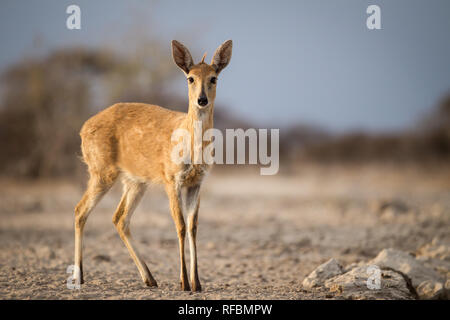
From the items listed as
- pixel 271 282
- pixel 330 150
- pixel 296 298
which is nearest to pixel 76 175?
pixel 271 282

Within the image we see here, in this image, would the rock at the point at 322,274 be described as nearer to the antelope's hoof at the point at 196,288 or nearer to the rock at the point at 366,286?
the rock at the point at 366,286

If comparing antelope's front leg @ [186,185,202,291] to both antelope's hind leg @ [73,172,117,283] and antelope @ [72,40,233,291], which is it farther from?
antelope's hind leg @ [73,172,117,283]

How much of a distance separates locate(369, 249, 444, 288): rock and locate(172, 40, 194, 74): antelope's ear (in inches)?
150

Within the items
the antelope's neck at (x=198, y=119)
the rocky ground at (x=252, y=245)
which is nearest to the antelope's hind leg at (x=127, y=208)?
the rocky ground at (x=252, y=245)

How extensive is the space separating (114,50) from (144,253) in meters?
10.1

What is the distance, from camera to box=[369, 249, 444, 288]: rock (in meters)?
6.66

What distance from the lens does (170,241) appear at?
9.78 m

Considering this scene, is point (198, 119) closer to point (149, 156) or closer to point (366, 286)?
point (149, 156)

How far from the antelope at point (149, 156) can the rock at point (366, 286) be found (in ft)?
5.71

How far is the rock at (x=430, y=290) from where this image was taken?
20.6ft

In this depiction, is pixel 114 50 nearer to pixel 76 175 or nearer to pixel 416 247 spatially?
pixel 76 175

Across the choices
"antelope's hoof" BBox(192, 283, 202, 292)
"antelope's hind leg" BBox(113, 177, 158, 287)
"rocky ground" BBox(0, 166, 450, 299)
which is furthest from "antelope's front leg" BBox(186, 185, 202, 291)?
"antelope's hind leg" BBox(113, 177, 158, 287)

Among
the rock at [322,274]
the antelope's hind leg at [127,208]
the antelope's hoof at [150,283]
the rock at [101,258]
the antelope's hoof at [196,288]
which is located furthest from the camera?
the rock at [101,258]

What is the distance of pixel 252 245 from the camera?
954 centimetres
